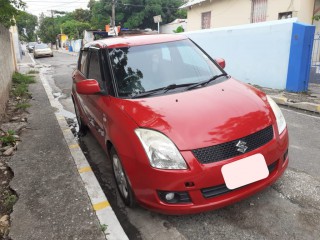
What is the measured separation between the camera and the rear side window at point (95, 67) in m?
3.85

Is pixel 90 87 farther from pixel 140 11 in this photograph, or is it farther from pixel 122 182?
pixel 140 11

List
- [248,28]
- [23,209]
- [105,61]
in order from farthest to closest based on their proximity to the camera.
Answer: [248,28], [105,61], [23,209]

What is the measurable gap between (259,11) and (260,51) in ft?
24.4

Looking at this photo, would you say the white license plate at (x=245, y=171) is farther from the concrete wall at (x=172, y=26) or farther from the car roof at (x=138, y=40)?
the concrete wall at (x=172, y=26)

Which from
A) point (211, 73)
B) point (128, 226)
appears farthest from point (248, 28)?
point (128, 226)

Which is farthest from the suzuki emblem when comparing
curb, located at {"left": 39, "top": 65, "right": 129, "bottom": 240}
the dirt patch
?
the dirt patch

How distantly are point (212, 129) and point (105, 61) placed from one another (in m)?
1.73

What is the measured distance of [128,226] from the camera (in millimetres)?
2865

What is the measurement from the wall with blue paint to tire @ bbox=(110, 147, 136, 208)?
20.1ft

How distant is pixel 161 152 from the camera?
2520 millimetres

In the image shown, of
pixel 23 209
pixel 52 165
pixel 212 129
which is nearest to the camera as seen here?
pixel 212 129

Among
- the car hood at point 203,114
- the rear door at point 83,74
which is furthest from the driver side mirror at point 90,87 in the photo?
the rear door at point 83,74

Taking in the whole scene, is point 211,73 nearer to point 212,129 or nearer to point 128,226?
point 212,129

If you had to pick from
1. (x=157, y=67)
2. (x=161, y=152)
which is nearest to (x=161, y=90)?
(x=157, y=67)
